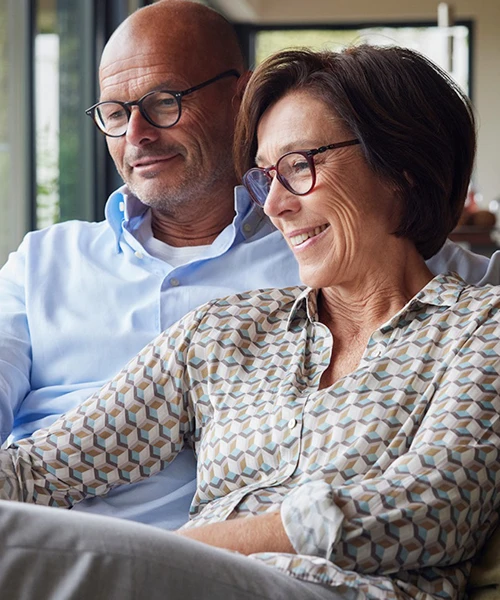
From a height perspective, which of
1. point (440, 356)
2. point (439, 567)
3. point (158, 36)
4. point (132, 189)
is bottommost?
point (439, 567)

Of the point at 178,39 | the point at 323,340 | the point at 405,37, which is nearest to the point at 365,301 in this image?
the point at 323,340

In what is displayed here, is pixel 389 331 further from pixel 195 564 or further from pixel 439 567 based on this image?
pixel 195 564

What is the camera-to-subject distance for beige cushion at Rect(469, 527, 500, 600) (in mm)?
1322

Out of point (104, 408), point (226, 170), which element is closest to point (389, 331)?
point (104, 408)

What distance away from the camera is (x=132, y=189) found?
2.15 meters

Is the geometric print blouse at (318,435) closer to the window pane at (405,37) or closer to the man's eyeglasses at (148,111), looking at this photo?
the man's eyeglasses at (148,111)

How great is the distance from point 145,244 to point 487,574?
3.53ft

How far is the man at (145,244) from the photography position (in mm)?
1970

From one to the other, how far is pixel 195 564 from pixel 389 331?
0.58 meters

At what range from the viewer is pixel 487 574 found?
133cm

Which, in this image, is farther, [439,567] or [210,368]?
[210,368]

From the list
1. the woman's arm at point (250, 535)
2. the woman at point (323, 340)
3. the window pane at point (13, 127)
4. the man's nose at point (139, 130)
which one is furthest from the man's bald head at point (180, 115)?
the window pane at point (13, 127)

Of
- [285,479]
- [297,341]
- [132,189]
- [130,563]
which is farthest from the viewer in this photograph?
[132,189]

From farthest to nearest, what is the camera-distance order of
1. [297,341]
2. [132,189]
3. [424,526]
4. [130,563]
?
1. [132,189]
2. [297,341]
3. [424,526]
4. [130,563]
